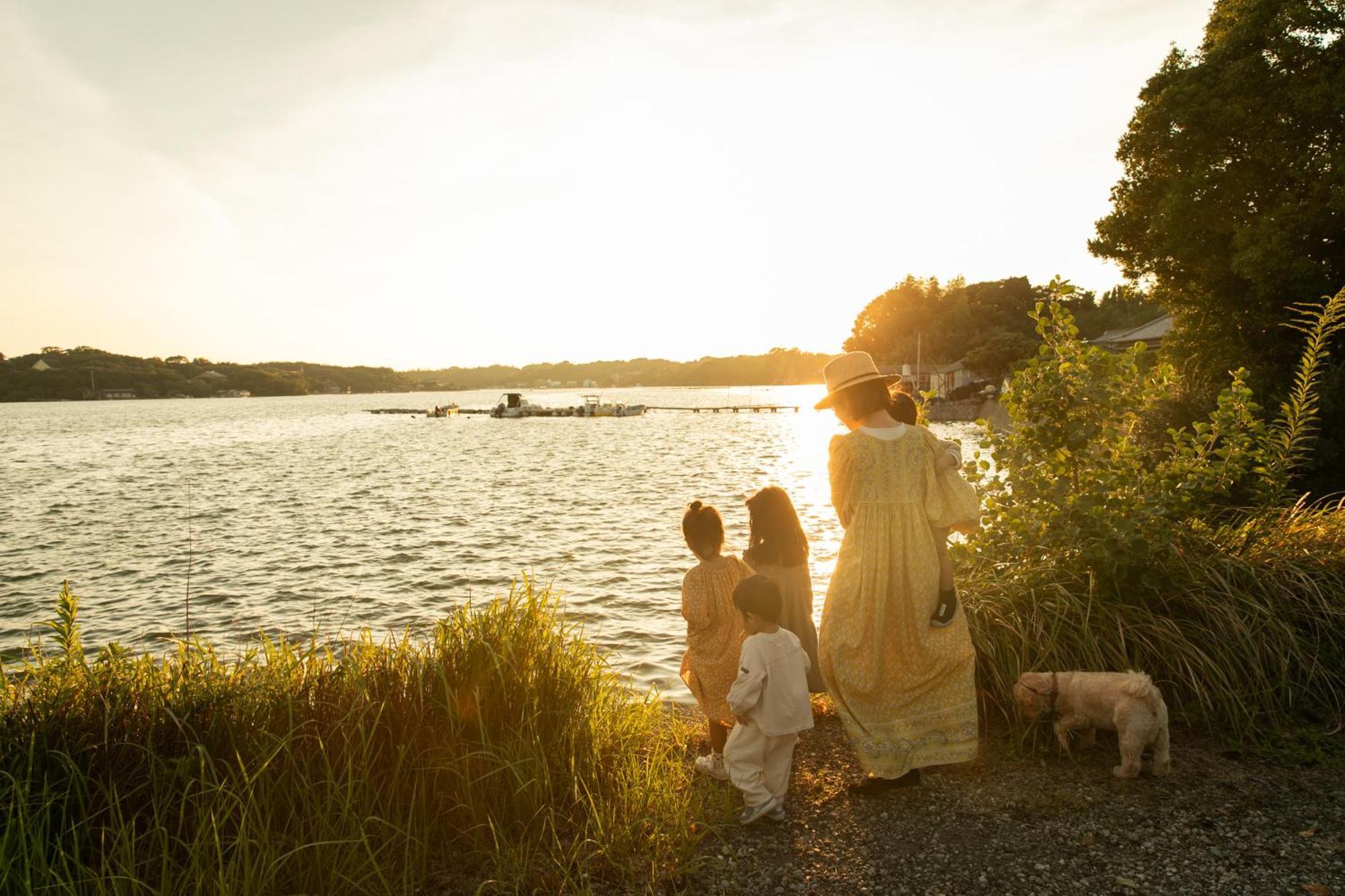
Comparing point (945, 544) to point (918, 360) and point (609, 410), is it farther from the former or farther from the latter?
point (609, 410)

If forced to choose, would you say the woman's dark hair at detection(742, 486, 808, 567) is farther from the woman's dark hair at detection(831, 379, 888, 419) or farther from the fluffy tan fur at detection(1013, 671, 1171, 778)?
the fluffy tan fur at detection(1013, 671, 1171, 778)

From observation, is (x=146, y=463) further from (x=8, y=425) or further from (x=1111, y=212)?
(x=8, y=425)

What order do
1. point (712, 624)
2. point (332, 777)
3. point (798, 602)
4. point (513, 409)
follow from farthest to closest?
point (513, 409)
point (798, 602)
point (712, 624)
point (332, 777)

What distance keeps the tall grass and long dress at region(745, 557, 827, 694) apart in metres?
0.98

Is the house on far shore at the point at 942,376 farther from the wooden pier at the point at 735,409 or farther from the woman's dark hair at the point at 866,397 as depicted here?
the woman's dark hair at the point at 866,397

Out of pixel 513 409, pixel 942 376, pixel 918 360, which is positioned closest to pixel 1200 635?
pixel 918 360

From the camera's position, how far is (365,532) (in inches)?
778

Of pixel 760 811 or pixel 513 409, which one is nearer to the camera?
pixel 760 811

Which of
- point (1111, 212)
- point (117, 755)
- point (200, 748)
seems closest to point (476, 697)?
point (200, 748)

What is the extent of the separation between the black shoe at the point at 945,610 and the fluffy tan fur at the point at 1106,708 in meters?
0.82

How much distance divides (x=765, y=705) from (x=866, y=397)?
1612 millimetres

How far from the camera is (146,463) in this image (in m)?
41.5

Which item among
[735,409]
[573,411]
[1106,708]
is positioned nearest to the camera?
[1106,708]

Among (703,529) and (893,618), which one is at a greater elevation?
(703,529)
